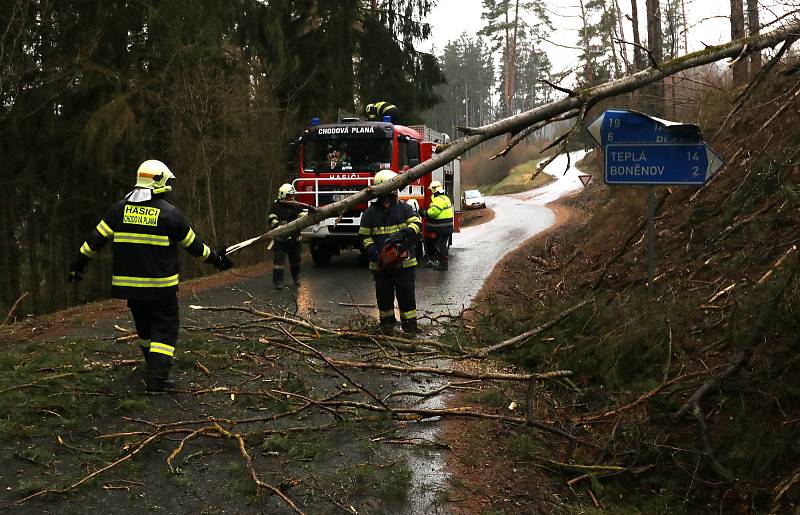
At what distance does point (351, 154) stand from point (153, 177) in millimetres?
9223

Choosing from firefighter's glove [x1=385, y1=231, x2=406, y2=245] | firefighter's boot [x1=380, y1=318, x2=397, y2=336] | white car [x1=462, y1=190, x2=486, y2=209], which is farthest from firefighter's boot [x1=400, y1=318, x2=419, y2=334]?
white car [x1=462, y1=190, x2=486, y2=209]

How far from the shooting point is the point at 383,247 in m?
7.83

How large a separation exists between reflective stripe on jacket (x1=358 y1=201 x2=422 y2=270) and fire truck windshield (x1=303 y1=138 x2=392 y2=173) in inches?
260

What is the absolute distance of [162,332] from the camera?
19.0ft

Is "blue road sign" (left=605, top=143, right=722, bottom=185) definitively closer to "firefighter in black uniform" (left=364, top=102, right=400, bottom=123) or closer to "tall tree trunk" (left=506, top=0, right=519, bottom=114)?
"firefighter in black uniform" (left=364, top=102, right=400, bottom=123)

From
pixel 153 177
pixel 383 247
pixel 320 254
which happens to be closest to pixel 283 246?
pixel 320 254

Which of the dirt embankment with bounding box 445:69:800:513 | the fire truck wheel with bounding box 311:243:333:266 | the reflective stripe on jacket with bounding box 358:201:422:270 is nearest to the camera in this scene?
the dirt embankment with bounding box 445:69:800:513

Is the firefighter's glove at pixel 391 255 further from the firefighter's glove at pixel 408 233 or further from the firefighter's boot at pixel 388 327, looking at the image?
the firefighter's boot at pixel 388 327

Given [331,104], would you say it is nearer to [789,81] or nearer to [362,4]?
[362,4]

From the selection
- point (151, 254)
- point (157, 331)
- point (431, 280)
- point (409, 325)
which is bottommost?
point (431, 280)

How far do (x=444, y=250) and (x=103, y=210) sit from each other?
25.8 feet

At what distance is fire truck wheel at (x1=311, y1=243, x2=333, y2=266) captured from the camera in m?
15.7

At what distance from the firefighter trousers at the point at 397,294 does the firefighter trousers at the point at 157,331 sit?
8.75ft

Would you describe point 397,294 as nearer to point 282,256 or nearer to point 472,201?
point 282,256
